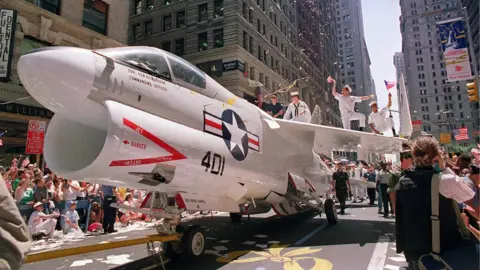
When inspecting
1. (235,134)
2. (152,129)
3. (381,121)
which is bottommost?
(152,129)

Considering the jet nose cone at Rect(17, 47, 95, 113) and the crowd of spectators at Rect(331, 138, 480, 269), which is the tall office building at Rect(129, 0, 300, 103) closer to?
the jet nose cone at Rect(17, 47, 95, 113)

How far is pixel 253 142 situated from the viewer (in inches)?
271

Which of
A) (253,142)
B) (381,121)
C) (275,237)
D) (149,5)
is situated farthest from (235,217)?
(149,5)

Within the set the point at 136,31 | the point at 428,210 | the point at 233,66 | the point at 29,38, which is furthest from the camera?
the point at 136,31

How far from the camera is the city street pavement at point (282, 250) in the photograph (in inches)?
222

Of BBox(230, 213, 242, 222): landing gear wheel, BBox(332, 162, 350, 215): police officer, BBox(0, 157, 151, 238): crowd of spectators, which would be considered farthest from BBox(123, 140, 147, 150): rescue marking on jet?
BBox(332, 162, 350, 215): police officer

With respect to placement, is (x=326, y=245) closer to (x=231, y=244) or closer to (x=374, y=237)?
(x=374, y=237)

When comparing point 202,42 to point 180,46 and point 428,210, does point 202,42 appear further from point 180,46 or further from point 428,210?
point 428,210

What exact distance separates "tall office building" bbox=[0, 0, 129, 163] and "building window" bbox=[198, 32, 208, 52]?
13.6m

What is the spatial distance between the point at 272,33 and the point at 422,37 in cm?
6098

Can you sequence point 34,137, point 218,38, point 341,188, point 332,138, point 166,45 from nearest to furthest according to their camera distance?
point 332,138 < point 34,137 < point 341,188 < point 218,38 < point 166,45

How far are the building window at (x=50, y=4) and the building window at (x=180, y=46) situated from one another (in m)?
17.3

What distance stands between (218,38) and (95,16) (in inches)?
577

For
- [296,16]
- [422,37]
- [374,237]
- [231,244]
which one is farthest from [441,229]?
[422,37]
